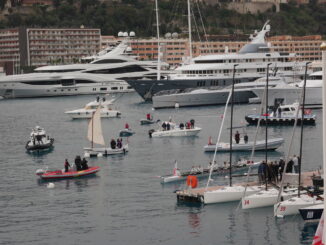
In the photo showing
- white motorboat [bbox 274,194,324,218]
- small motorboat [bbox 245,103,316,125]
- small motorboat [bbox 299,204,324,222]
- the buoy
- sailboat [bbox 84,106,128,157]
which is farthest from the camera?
small motorboat [bbox 245,103,316,125]

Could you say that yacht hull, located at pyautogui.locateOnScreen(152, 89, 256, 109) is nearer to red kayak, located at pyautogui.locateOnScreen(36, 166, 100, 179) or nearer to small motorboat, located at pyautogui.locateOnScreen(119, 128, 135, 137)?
small motorboat, located at pyautogui.locateOnScreen(119, 128, 135, 137)

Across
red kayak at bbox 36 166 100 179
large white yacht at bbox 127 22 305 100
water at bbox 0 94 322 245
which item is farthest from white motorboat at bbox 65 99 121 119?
red kayak at bbox 36 166 100 179

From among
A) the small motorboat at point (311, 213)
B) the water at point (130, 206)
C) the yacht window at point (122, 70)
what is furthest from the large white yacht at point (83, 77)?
the small motorboat at point (311, 213)

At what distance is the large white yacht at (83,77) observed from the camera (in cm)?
12400

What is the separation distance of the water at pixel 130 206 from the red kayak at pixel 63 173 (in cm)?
48

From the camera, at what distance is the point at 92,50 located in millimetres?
193875

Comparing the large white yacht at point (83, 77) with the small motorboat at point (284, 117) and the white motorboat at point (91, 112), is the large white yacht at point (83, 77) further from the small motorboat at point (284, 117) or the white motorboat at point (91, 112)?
the small motorboat at point (284, 117)

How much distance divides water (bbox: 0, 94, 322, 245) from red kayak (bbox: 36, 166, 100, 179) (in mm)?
478

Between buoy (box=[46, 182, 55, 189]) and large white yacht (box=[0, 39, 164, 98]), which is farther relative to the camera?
large white yacht (box=[0, 39, 164, 98])

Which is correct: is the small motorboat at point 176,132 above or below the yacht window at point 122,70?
below

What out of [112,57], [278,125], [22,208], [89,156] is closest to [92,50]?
[112,57]

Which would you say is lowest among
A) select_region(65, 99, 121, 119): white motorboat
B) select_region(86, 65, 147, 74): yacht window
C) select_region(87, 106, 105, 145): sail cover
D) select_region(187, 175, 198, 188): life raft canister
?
select_region(65, 99, 121, 119): white motorboat

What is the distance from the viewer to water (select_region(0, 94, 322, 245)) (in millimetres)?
32312

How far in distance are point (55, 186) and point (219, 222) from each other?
11.0 meters
